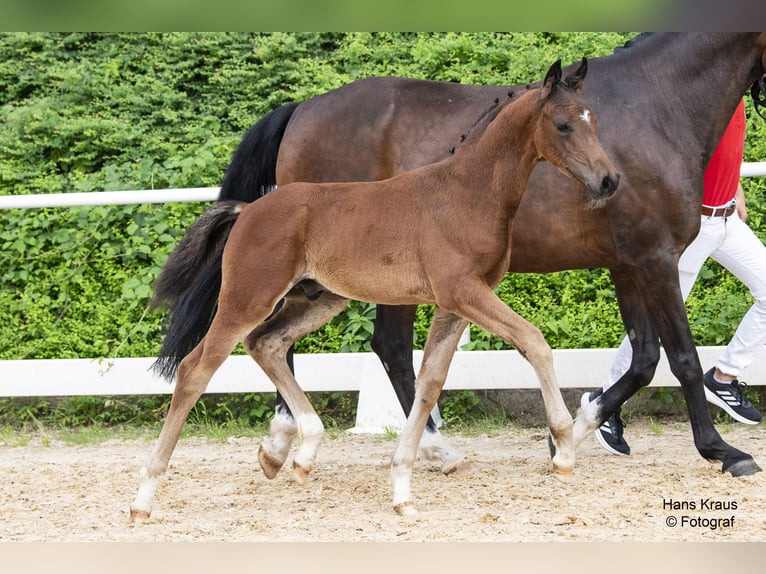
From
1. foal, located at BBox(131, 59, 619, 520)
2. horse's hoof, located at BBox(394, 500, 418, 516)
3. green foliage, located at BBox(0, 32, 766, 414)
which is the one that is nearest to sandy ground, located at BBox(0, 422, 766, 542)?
horse's hoof, located at BBox(394, 500, 418, 516)

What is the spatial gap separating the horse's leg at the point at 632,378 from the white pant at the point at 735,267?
27 centimetres

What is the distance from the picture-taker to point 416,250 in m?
3.80

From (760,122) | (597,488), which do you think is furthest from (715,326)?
(597,488)

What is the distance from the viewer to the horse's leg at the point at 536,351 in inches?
138

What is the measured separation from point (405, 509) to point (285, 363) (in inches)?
35.6

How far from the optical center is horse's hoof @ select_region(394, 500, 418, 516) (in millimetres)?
3881

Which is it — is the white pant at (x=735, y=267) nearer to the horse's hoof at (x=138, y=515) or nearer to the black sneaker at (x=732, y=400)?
the black sneaker at (x=732, y=400)

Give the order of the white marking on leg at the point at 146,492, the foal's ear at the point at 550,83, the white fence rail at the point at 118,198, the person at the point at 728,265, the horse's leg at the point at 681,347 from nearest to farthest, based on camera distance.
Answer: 1. the foal's ear at the point at 550,83
2. the white marking on leg at the point at 146,492
3. the horse's leg at the point at 681,347
4. the person at the point at 728,265
5. the white fence rail at the point at 118,198

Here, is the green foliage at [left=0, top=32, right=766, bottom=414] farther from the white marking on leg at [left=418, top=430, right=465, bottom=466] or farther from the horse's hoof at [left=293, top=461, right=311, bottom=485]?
the horse's hoof at [left=293, top=461, right=311, bottom=485]

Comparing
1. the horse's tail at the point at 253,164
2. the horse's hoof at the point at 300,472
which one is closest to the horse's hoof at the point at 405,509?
the horse's hoof at the point at 300,472

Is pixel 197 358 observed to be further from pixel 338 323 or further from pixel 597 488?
pixel 338 323

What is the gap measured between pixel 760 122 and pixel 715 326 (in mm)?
1597

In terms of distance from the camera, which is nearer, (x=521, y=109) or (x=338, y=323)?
(x=521, y=109)
